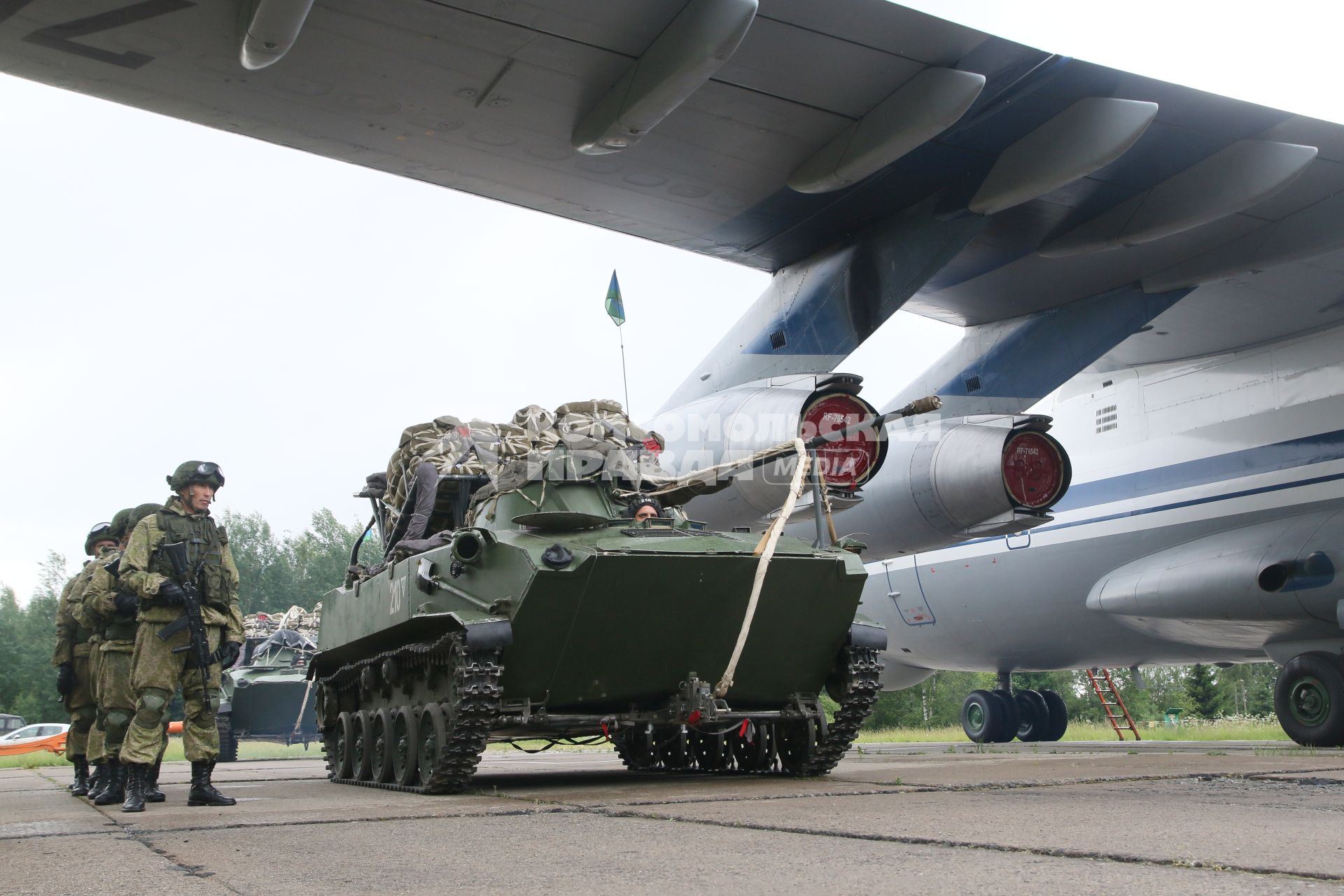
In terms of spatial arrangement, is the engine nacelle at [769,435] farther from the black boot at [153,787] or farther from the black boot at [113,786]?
the black boot at [113,786]

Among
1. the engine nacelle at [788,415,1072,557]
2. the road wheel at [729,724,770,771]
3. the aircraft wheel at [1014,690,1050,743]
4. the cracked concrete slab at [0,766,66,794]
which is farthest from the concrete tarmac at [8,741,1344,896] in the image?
the aircraft wheel at [1014,690,1050,743]

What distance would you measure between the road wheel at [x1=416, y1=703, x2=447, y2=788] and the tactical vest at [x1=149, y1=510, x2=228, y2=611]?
54.5 inches

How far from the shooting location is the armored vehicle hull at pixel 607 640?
725cm

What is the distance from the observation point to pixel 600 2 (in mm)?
6625

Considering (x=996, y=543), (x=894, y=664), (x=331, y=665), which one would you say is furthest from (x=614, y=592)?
(x=894, y=664)

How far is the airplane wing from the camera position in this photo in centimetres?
679

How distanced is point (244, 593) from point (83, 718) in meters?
57.6

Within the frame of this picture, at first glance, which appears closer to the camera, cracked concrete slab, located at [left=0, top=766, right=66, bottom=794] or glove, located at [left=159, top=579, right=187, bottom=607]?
glove, located at [left=159, top=579, right=187, bottom=607]

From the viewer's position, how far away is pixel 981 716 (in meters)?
19.5

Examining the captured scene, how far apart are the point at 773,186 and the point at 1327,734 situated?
766 centimetres

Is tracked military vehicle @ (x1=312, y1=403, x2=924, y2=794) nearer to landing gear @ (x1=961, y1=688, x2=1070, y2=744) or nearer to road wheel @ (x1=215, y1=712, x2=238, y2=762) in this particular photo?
landing gear @ (x1=961, y1=688, x2=1070, y2=744)

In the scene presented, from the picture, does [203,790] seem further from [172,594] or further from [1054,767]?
[1054,767]

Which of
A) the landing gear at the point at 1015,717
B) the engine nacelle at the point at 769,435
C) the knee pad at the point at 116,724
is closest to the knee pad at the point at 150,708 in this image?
the knee pad at the point at 116,724

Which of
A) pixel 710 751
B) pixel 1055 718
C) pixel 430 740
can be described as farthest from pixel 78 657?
pixel 1055 718
